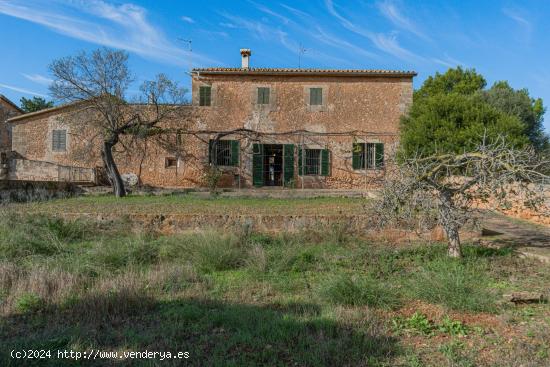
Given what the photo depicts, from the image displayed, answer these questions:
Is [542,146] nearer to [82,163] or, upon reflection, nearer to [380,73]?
[380,73]

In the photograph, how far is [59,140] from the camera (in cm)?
1889

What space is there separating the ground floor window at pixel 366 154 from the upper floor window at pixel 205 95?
6.99 metres

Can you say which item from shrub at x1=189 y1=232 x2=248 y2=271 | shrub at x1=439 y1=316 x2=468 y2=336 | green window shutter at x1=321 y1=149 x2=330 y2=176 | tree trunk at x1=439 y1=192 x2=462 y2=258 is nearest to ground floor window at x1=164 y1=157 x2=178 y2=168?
green window shutter at x1=321 y1=149 x2=330 y2=176

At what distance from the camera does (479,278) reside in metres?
4.72

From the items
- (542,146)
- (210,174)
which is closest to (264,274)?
(210,174)

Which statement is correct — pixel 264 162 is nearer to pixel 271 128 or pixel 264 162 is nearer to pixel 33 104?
pixel 271 128

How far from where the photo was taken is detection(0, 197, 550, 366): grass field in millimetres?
3064

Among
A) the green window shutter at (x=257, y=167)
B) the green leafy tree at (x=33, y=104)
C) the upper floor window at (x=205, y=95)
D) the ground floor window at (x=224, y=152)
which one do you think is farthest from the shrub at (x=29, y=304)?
the green leafy tree at (x=33, y=104)

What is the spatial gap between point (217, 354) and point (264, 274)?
7.41 ft

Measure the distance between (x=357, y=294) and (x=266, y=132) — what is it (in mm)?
15538

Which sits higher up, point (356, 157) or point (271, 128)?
point (271, 128)

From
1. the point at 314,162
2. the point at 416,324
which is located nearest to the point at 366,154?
the point at 314,162

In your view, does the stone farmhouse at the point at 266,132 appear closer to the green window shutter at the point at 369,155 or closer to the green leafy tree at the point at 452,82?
the green window shutter at the point at 369,155

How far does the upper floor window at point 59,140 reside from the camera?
18.9 m
